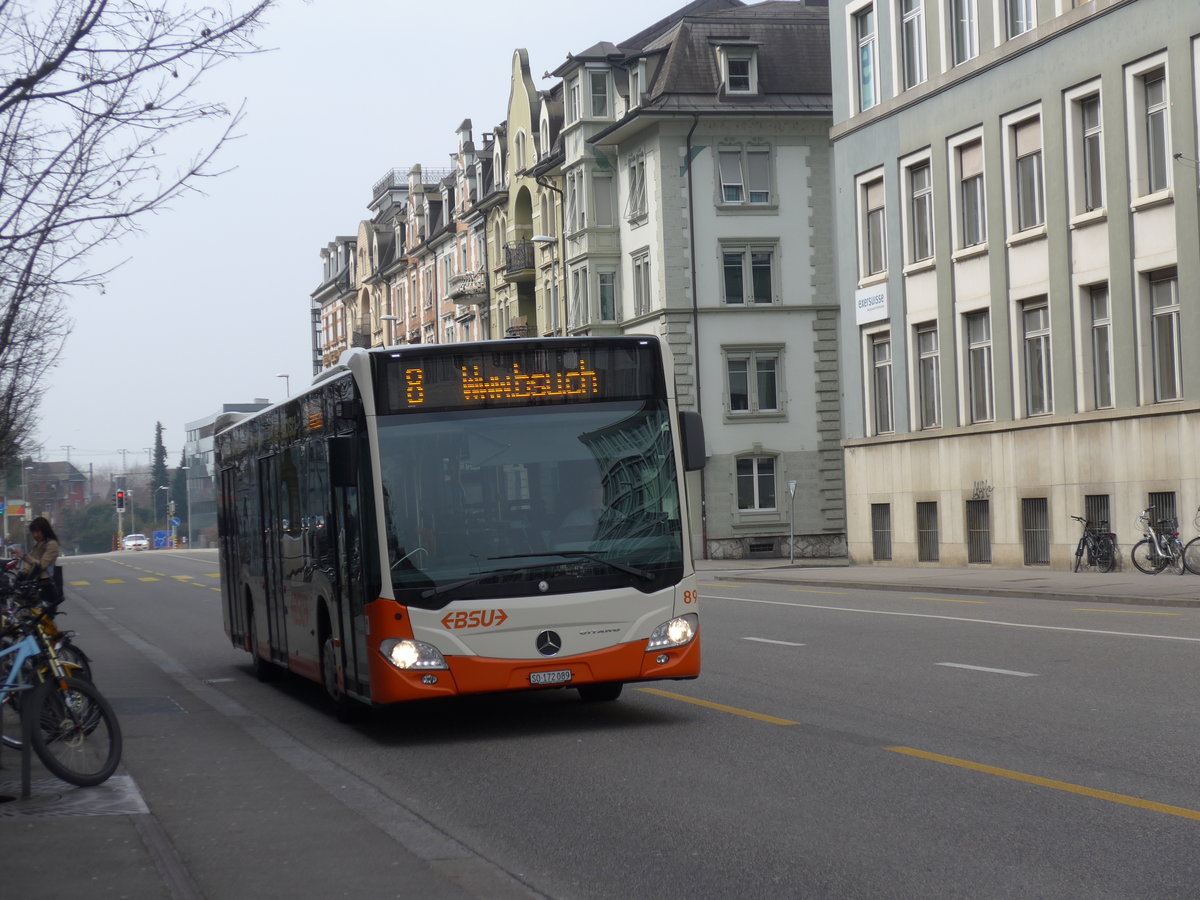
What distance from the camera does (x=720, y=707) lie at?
12.7m

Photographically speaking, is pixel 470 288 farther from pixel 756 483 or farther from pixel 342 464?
pixel 342 464

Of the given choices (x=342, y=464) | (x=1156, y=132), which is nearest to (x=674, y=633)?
(x=342, y=464)

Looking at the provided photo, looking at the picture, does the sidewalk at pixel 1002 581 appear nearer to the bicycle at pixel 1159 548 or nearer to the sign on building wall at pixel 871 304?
the bicycle at pixel 1159 548

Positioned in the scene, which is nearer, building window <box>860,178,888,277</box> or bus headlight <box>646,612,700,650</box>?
bus headlight <box>646,612,700,650</box>

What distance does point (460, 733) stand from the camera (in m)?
12.2

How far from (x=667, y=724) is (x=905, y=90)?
95.5ft

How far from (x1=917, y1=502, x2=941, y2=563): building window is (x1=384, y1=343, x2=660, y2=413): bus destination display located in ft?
87.4

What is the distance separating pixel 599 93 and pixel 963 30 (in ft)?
80.5

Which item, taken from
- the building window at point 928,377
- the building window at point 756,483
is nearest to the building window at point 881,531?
the building window at point 928,377

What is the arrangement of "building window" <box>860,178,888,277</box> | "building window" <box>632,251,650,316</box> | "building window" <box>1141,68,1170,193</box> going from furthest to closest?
"building window" <box>632,251,650,316</box>, "building window" <box>860,178,888,277</box>, "building window" <box>1141,68,1170,193</box>

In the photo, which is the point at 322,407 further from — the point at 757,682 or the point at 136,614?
the point at 136,614

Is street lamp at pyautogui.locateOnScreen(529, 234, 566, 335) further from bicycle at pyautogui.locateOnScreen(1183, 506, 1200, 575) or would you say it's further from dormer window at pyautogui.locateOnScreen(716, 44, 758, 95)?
bicycle at pyautogui.locateOnScreen(1183, 506, 1200, 575)

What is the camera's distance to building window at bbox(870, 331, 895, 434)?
39.7 m

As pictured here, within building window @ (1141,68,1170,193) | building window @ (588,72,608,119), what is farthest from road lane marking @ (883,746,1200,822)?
building window @ (588,72,608,119)
